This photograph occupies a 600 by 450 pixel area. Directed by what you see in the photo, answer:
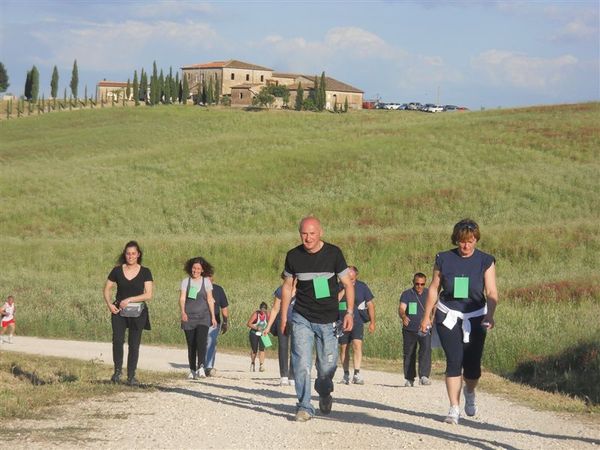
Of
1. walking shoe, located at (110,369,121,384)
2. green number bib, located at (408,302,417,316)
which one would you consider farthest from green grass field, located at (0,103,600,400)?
walking shoe, located at (110,369,121,384)

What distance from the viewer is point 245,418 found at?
476 inches

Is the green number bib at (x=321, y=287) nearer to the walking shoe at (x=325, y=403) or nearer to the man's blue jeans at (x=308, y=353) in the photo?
the man's blue jeans at (x=308, y=353)

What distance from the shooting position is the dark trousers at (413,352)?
1725cm

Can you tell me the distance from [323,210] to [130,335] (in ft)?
132

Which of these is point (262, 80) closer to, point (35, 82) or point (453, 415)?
point (35, 82)

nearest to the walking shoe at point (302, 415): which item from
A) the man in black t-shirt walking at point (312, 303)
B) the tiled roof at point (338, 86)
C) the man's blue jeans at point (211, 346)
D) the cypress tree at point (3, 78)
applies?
the man in black t-shirt walking at point (312, 303)

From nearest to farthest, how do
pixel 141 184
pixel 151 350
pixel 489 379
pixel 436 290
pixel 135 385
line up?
pixel 436 290, pixel 135 385, pixel 489 379, pixel 151 350, pixel 141 184

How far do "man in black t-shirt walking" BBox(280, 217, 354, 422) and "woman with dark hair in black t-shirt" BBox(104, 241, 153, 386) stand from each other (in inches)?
140

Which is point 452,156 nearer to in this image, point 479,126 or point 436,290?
point 479,126

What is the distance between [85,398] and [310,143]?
66.9 m

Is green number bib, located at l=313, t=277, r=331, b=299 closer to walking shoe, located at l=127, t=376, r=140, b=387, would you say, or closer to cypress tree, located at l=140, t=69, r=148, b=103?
walking shoe, located at l=127, t=376, r=140, b=387

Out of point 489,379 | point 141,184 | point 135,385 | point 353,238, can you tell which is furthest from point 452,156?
point 135,385

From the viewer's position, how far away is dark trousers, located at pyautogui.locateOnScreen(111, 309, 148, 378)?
15.3 meters

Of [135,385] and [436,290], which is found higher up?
[436,290]
